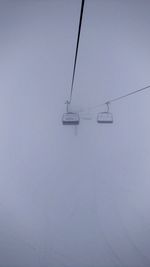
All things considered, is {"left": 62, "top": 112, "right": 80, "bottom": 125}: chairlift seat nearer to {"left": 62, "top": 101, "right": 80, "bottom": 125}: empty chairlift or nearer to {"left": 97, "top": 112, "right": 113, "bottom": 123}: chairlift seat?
{"left": 62, "top": 101, "right": 80, "bottom": 125}: empty chairlift

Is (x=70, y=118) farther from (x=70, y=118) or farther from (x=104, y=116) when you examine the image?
(x=104, y=116)

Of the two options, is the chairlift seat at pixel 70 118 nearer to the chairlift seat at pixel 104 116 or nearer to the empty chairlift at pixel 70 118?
the empty chairlift at pixel 70 118

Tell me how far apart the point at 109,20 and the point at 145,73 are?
543mm

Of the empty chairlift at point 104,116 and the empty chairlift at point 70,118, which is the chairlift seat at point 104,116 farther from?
the empty chairlift at point 70,118

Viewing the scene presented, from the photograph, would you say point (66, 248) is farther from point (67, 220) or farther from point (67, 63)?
Answer: point (67, 63)

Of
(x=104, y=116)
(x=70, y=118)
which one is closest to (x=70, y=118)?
(x=70, y=118)

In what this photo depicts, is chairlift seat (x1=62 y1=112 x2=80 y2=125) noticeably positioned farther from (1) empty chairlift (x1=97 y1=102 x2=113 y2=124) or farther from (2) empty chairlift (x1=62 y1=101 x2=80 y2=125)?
(1) empty chairlift (x1=97 y1=102 x2=113 y2=124)

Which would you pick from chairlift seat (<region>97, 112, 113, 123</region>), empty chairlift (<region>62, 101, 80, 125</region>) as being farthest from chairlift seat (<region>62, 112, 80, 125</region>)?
chairlift seat (<region>97, 112, 113, 123</region>)

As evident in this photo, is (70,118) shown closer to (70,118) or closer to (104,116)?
(70,118)

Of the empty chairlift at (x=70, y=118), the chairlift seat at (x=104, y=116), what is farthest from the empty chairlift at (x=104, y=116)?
the empty chairlift at (x=70, y=118)

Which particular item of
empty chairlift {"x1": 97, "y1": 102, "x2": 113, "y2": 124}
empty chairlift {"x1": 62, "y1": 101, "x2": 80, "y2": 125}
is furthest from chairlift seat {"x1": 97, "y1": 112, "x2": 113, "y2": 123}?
empty chairlift {"x1": 62, "y1": 101, "x2": 80, "y2": 125}

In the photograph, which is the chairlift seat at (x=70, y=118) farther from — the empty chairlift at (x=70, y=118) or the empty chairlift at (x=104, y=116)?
the empty chairlift at (x=104, y=116)

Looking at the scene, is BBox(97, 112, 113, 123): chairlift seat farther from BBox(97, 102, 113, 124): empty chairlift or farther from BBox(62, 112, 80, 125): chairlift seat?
BBox(62, 112, 80, 125): chairlift seat

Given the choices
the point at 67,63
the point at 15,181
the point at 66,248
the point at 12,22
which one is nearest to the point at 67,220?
the point at 66,248
